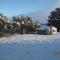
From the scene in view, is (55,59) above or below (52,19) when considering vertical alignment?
below

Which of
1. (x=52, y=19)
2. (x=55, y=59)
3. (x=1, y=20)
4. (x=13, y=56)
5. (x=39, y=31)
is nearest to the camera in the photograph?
(x=55, y=59)

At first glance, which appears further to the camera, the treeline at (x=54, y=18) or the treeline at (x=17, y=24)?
the treeline at (x=54, y=18)

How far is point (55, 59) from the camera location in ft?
10.3

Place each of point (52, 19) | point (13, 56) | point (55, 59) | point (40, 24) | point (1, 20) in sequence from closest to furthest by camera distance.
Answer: point (55, 59) → point (13, 56) → point (1, 20) → point (40, 24) → point (52, 19)

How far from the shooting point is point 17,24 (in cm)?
839

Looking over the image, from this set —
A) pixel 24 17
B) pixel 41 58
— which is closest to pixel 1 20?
pixel 24 17

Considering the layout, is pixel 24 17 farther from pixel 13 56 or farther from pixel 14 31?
pixel 13 56

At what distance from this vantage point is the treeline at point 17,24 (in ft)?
25.5

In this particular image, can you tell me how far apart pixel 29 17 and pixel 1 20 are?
175cm

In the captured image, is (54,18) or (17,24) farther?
(54,18)

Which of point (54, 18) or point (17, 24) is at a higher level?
point (54, 18)

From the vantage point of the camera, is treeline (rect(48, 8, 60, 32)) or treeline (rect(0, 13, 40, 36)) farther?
treeline (rect(48, 8, 60, 32))

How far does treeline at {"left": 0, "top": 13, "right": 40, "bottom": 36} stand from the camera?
777 centimetres

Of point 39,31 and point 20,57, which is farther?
point 39,31
